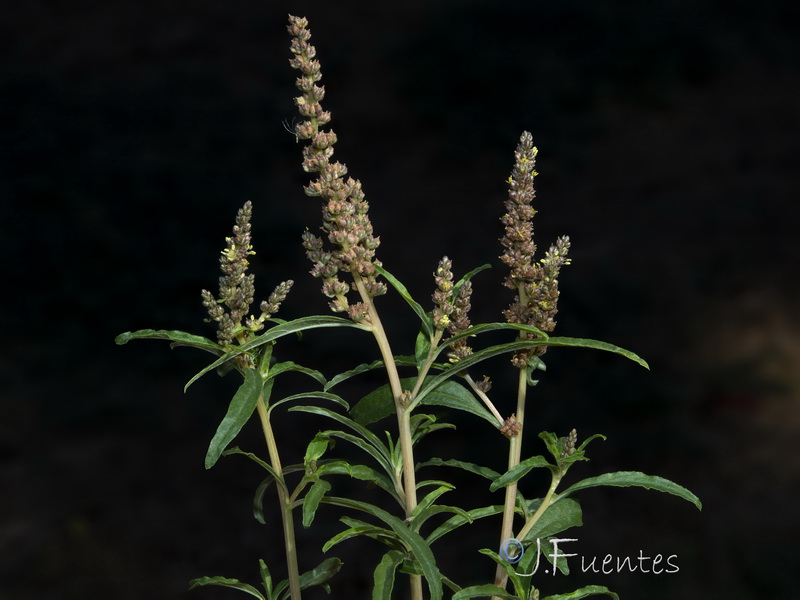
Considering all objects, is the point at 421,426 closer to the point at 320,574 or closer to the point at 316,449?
the point at 316,449

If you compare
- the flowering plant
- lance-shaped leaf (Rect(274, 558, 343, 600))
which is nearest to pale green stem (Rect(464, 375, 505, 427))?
the flowering plant

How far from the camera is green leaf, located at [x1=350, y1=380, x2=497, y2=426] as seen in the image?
4.49 ft

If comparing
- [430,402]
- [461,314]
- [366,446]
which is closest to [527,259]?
[461,314]

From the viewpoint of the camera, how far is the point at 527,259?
136cm

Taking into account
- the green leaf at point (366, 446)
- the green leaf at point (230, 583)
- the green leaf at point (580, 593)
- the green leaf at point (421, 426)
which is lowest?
the green leaf at point (230, 583)

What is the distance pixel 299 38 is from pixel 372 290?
0.34 meters

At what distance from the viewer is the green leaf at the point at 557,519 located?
1.37 meters

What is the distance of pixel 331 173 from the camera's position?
1.25 metres

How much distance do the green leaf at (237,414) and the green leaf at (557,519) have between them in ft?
1.41

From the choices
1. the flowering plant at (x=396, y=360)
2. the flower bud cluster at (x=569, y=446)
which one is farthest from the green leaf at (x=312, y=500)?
the flower bud cluster at (x=569, y=446)

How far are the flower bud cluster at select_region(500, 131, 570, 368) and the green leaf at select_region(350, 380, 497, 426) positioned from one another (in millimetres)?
85

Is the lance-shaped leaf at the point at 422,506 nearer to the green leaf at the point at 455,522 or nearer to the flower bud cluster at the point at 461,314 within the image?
the green leaf at the point at 455,522

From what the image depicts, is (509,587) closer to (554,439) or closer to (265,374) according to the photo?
(554,439)

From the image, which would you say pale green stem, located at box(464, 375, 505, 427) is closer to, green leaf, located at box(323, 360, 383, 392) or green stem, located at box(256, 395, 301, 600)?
green leaf, located at box(323, 360, 383, 392)
